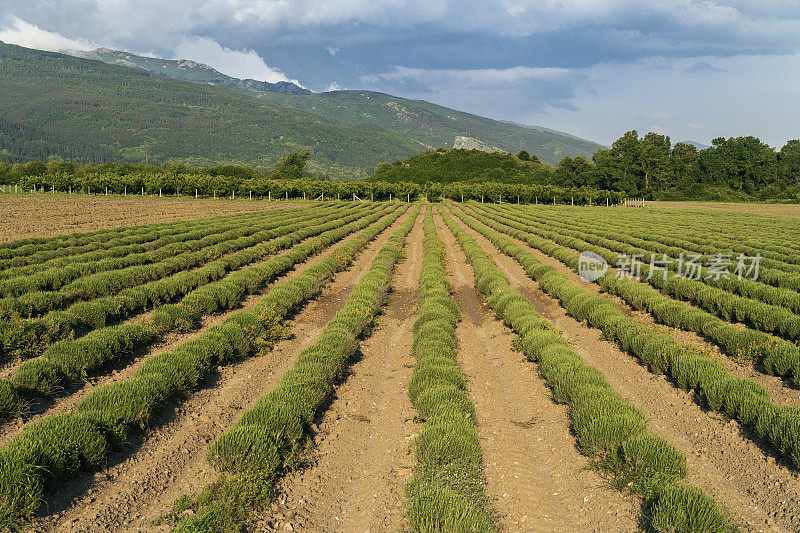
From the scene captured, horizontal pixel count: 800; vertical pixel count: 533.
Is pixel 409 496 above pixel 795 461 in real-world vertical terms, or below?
below

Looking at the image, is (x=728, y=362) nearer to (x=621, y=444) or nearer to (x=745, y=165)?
(x=621, y=444)

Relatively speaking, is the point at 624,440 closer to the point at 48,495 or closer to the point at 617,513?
the point at 617,513

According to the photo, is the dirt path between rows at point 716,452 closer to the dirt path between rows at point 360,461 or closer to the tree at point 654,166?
the dirt path between rows at point 360,461

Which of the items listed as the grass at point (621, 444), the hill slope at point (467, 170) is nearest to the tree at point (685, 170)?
the hill slope at point (467, 170)

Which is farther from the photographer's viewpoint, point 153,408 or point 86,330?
point 86,330

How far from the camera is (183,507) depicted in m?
5.03

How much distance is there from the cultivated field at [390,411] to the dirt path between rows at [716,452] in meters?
0.03

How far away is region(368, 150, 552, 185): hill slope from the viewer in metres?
133

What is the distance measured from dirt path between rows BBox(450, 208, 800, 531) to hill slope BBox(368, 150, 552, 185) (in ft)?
397

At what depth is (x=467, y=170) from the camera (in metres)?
142

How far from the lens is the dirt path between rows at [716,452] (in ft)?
17.5

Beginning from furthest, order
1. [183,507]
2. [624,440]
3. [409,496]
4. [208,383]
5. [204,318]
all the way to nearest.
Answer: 1. [204,318]
2. [208,383]
3. [624,440]
4. [409,496]
5. [183,507]

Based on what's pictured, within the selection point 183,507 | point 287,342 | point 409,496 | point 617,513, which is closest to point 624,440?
point 617,513

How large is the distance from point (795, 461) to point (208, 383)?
9.28 meters
